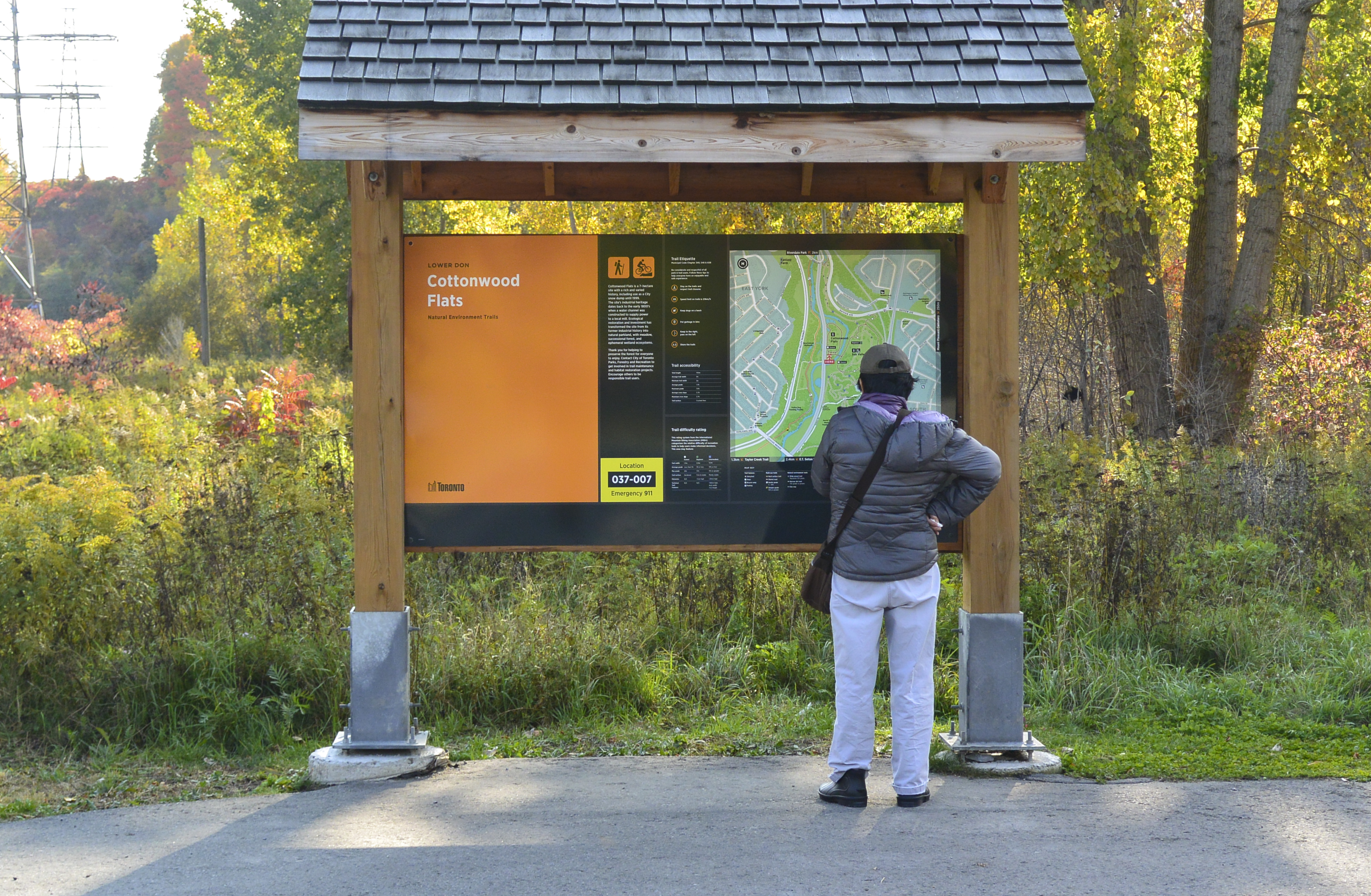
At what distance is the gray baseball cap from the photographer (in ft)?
16.9

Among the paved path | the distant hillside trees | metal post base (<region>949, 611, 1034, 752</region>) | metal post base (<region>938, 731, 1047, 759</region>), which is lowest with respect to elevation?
the paved path

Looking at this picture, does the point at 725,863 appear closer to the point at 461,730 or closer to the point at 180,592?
the point at 461,730

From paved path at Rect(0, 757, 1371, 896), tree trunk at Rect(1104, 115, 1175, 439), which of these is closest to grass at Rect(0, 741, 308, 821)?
paved path at Rect(0, 757, 1371, 896)

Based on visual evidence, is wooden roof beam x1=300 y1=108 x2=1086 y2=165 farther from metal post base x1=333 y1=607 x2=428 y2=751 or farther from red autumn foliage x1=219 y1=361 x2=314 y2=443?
red autumn foliage x1=219 y1=361 x2=314 y2=443

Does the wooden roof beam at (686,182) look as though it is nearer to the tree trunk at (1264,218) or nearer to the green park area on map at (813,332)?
the green park area on map at (813,332)

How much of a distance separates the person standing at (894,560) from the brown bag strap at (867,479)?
1cm

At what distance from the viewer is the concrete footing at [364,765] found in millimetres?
5551

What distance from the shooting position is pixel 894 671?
5.14 m

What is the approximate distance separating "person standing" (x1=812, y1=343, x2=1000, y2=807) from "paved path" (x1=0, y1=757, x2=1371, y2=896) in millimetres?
273

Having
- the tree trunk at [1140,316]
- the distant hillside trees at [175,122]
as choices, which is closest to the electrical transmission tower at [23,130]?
the distant hillside trees at [175,122]

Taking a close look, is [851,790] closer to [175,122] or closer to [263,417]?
[263,417]

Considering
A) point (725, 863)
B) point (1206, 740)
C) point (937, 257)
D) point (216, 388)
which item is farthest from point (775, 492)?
point (216, 388)

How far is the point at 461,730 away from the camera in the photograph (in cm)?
653

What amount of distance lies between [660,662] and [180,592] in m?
2.99
